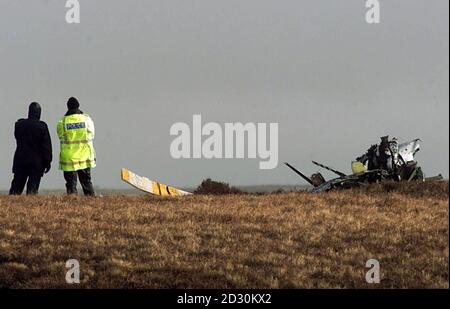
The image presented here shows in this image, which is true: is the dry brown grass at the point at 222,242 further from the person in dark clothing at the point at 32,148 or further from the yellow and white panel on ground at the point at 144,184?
the yellow and white panel on ground at the point at 144,184

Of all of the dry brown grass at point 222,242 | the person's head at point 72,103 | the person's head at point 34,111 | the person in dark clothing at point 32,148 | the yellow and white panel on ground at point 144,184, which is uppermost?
the person's head at point 72,103

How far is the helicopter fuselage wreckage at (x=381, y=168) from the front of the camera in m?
24.2

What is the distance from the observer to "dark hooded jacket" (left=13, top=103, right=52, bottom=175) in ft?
64.4

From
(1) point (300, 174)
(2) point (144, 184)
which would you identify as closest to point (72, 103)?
(2) point (144, 184)

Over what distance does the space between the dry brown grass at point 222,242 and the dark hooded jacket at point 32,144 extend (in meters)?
1.53

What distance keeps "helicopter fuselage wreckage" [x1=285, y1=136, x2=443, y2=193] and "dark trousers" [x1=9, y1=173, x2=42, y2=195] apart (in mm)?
9274

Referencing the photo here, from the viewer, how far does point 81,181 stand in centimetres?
1994

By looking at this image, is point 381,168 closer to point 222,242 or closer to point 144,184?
point 144,184

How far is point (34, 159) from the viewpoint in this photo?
1961 centimetres

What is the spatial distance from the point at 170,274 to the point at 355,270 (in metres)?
3.21

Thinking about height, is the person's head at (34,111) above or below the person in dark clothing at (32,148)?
above

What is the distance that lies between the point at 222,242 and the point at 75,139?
7167 mm

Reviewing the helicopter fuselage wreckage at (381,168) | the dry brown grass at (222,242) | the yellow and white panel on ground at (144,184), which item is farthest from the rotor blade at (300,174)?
the dry brown grass at (222,242)
